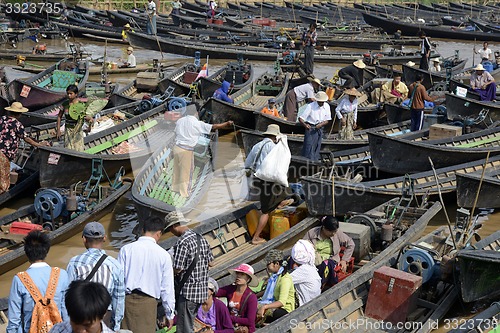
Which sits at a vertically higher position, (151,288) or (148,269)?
(148,269)

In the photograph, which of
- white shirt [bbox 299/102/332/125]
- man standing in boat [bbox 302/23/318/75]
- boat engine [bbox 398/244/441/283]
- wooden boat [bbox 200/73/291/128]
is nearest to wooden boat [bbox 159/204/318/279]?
boat engine [bbox 398/244/441/283]

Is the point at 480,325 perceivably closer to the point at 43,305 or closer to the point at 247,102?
the point at 43,305

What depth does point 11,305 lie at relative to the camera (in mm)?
5086

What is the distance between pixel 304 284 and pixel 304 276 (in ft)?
0.27

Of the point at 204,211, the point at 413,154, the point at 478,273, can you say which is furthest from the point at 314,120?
the point at 478,273

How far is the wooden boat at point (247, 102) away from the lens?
1586 centimetres

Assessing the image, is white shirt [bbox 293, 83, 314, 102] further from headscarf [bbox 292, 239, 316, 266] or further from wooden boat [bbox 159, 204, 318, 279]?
headscarf [bbox 292, 239, 316, 266]

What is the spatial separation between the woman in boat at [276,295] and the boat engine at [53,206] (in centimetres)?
414

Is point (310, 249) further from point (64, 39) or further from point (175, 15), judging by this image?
point (175, 15)

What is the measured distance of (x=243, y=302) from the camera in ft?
21.9

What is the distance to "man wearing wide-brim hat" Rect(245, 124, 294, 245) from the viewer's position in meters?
9.57

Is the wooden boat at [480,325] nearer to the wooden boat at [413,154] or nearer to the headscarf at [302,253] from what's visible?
the headscarf at [302,253]

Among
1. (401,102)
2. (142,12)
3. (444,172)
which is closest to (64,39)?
(142,12)

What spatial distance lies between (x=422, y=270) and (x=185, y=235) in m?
3.01
